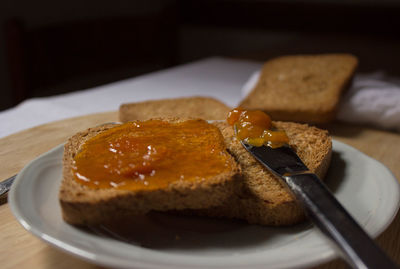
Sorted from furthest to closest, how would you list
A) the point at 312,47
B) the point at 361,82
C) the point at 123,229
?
the point at 312,47, the point at 361,82, the point at 123,229

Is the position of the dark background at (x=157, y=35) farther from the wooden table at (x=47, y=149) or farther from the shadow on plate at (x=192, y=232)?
the shadow on plate at (x=192, y=232)

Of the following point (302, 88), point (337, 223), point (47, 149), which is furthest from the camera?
point (302, 88)

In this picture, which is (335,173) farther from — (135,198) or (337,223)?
(135,198)

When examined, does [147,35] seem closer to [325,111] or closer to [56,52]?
[56,52]

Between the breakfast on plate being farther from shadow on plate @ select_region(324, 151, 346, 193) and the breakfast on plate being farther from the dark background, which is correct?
the dark background

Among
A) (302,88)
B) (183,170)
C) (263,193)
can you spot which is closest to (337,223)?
(263,193)

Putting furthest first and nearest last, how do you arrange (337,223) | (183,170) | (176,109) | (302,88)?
(302,88), (176,109), (183,170), (337,223)

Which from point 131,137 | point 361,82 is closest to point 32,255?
point 131,137

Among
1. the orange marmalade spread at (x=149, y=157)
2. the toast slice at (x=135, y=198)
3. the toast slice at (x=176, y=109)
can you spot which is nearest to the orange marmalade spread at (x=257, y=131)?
the orange marmalade spread at (x=149, y=157)
